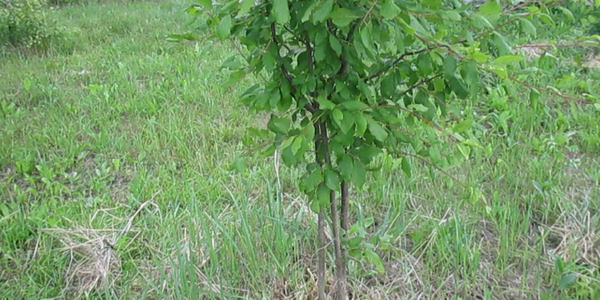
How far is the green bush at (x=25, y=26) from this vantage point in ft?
17.8

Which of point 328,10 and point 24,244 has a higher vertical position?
point 328,10

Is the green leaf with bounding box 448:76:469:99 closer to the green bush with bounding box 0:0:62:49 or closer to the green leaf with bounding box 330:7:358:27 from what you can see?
the green leaf with bounding box 330:7:358:27

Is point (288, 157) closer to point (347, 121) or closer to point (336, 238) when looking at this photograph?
point (347, 121)

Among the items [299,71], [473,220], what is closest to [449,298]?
[473,220]

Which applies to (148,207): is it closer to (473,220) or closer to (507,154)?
(473,220)

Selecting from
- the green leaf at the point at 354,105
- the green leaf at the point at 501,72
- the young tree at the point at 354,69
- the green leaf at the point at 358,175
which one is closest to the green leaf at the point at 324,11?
the young tree at the point at 354,69

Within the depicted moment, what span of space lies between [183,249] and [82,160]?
1.44m

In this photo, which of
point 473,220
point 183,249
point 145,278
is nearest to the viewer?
point 145,278

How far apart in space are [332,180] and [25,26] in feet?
16.6

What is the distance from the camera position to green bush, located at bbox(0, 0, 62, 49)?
17.8 ft

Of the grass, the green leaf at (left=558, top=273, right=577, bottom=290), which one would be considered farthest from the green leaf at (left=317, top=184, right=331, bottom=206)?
the green leaf at (left=558, top=273, right=577, bottom=290)

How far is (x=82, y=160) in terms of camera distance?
3.41m

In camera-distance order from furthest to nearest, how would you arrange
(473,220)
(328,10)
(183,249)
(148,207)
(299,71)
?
(148,207), (473,220), (183,249), (299,71), (328,10)

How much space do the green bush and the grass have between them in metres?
1.43
